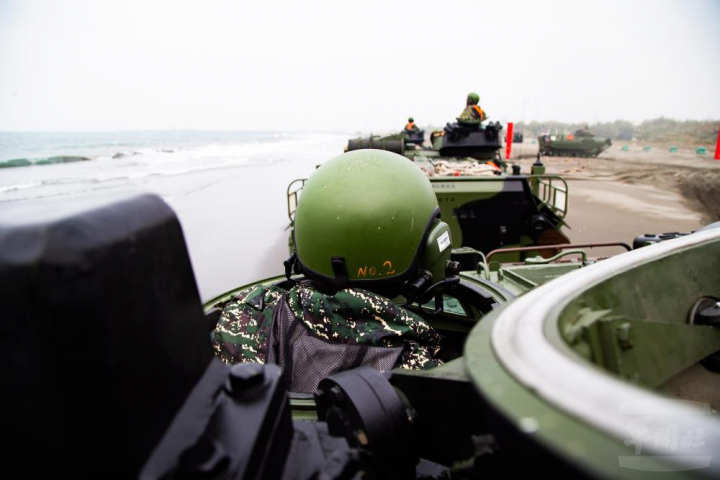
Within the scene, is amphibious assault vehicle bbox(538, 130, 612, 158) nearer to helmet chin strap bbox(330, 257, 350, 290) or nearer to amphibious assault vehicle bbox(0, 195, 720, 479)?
helmet chin strap bbox(330, 257, 350, 290)

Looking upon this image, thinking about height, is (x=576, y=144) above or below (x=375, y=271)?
above

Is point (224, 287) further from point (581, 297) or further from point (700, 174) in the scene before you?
point (700, 174)

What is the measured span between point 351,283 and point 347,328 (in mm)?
312

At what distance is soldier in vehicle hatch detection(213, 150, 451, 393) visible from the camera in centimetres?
203

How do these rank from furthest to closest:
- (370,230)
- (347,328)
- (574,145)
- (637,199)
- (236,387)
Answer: (574,145) → (637,199) → (370,230) → (347,328) → (236,387)

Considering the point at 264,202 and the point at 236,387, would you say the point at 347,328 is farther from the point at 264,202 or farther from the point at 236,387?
the point at 264,202

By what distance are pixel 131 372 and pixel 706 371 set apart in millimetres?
1904

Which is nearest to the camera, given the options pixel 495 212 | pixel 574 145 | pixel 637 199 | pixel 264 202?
pixel 495 212

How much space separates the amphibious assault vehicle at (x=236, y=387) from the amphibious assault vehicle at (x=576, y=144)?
37.1m

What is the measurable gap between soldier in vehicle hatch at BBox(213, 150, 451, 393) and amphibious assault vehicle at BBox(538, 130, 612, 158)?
118 feet

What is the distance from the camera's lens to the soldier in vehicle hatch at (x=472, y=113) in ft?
37.3

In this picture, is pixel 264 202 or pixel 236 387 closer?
pixel 236 387

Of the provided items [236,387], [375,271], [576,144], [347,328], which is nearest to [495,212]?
[375,271]

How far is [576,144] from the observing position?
116 feet
